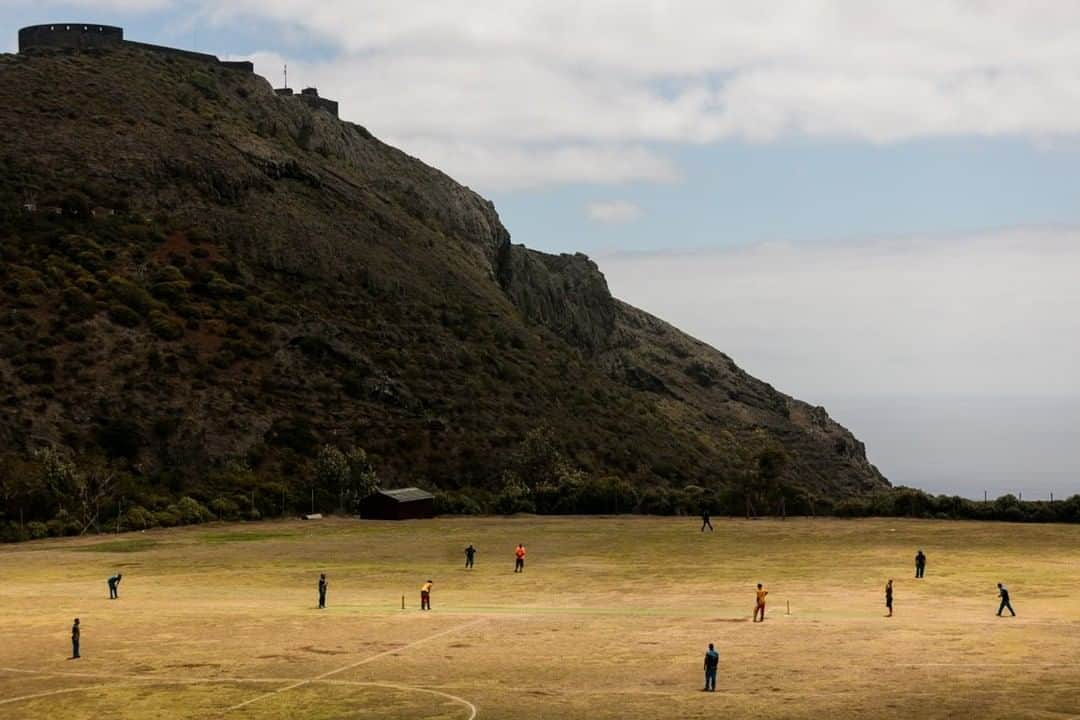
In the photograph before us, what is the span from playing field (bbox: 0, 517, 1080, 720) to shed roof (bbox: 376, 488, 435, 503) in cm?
1568

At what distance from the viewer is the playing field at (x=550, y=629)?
4119 centimetres

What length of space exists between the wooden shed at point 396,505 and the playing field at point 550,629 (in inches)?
600

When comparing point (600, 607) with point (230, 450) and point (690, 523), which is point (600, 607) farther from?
point (230, 450)

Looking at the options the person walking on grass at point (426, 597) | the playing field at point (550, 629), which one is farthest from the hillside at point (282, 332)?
the person walking on grass at point (426, 597)

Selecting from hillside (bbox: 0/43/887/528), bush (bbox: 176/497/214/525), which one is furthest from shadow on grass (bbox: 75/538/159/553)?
hillside (bbox: 0/43/887/528)

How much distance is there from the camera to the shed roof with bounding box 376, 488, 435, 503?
104 metres

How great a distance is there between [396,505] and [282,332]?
35.1 meters

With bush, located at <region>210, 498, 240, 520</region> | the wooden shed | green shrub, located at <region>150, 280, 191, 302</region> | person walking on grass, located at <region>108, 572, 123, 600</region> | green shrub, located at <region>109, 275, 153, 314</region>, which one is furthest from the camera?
green shrub, located at <region>150, 280, 191, 302</region>

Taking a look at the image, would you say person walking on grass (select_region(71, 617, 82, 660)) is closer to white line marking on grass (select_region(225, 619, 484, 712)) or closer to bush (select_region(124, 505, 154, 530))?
white line marking on grass (select_region(225, 619, 484, 712))

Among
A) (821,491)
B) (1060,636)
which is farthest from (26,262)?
(1060,636)

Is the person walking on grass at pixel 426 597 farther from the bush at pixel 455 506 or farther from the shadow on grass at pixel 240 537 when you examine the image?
the bush at pixel 455 506

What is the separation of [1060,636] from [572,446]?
264 feet

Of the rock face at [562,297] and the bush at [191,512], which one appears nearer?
the bush at [191,512]

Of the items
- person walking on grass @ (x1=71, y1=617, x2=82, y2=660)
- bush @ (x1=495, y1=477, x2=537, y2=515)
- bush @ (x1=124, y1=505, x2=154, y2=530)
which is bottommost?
person walking on grass @ (x1=71, y1=617, x2=82, y2=660)
